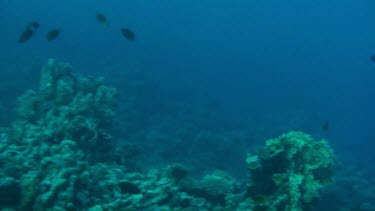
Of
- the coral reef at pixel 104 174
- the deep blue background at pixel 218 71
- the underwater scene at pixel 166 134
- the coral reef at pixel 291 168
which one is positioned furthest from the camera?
the deep blue background at pixel 218 71

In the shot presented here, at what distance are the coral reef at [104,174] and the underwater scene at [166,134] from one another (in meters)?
0.03

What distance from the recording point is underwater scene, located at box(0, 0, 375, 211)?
8055 mm

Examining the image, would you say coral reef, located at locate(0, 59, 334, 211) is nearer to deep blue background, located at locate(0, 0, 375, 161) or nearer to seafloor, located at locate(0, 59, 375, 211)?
seafloor, located at locate(0, 59, 375, 211)

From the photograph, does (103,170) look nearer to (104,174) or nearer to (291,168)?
(104,174)

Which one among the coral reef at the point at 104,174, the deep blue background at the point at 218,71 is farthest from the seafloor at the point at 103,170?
the deep blue background at the point at 218,71

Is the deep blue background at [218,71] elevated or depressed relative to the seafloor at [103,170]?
elevated

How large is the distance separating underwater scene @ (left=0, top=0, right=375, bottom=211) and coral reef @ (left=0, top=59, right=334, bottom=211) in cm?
3

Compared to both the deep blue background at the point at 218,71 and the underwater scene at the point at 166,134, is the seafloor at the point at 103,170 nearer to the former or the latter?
the underwater scene at the point at 166,134

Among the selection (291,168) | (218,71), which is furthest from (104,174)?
(218,71)

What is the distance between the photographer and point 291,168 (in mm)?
8633

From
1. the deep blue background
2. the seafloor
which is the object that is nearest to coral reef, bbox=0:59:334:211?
the seafloor

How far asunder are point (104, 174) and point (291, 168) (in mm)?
3662

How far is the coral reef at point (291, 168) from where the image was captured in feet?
27.8

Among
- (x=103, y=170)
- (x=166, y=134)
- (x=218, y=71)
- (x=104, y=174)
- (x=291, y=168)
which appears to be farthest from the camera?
(x=218, y=71)
